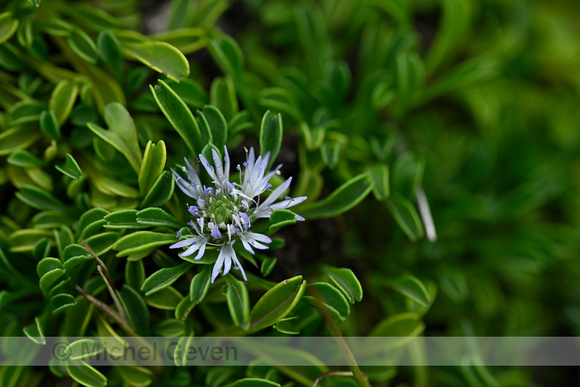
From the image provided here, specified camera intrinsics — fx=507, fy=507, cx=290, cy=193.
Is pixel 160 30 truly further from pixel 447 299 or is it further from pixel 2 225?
pixel 447 299

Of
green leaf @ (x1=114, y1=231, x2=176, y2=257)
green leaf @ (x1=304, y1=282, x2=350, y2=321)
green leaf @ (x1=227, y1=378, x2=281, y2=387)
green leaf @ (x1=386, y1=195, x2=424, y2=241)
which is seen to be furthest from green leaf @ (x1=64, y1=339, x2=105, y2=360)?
green leaf @ (x1=386, y1=195, x2=424, y2=241)

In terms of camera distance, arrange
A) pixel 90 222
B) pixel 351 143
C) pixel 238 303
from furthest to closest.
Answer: pixel 351 143 → pixel 90 222 → pixel 238 303

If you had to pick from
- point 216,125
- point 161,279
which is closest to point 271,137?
point 216,125

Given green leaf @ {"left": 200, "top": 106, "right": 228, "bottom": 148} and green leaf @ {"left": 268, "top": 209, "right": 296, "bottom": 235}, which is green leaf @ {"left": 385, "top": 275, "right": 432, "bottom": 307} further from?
green leaf @ {"left": 200, "top": 106, "right": 228, "bottom": 148}

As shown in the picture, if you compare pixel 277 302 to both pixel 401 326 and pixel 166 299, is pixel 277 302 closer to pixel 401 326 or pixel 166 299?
pixel 166 299

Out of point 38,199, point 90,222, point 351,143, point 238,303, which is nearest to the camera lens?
point 238,303

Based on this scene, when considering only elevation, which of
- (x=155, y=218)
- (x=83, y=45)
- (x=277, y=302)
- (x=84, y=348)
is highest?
(x=83, y=45)

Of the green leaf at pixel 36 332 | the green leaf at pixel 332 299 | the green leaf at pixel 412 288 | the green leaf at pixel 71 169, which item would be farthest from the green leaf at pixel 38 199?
the green leaf at pixel 412 288

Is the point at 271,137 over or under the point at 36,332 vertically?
over
